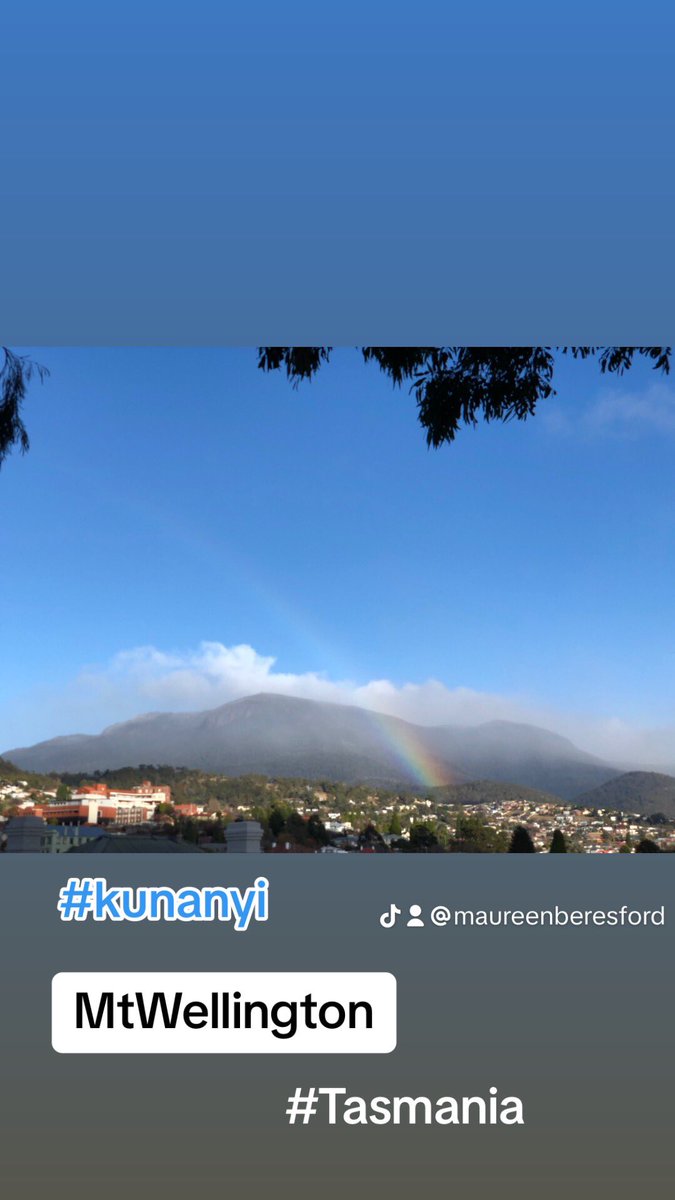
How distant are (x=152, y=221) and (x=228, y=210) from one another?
20 cm

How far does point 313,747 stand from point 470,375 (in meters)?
3.07

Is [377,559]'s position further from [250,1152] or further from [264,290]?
[250,1152]

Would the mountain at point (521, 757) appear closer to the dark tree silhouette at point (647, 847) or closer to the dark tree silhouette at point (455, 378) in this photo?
the dark tree silhouette at point (647, 847)

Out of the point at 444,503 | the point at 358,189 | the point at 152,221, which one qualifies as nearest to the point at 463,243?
the point at 358,189

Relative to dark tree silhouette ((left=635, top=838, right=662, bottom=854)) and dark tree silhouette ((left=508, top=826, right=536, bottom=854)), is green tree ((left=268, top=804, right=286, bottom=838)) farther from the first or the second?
dark tree silhouette ((left=635, top=838, right=662, bottom=854))

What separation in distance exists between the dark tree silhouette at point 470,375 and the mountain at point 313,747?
99.0 inches

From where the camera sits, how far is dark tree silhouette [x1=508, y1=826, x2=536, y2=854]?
19.3 ft

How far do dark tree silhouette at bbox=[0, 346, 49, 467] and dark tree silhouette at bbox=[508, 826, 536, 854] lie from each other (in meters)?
3.66

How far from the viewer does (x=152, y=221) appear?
2584 millimetres

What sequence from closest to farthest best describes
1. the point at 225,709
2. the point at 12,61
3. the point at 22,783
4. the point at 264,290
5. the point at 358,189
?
the point at 12,61 → the point at 358,189 → the point at 264,290 → the point at 22,783 → the point at 225,709

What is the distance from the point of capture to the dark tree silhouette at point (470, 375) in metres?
3.97

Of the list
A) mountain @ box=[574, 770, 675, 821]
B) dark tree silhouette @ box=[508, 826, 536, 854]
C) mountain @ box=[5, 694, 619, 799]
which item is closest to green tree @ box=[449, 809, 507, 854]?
dark tree silhouette @ box=[508, 826, 536, 854]

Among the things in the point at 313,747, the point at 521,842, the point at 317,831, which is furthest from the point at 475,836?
the point at 313,747

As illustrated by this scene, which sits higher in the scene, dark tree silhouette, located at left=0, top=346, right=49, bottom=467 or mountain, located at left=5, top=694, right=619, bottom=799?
dark tree silhouette, located at left=0, top=346, right=49, bottom=467
